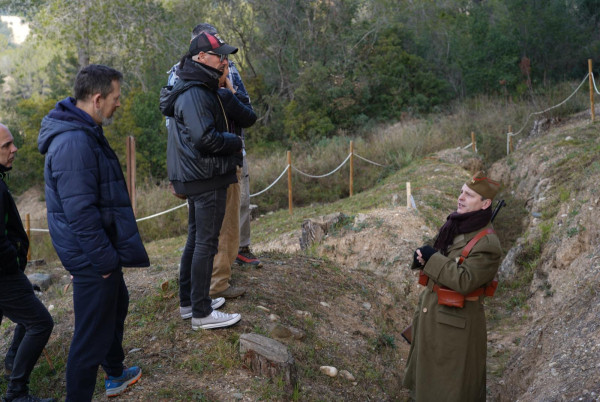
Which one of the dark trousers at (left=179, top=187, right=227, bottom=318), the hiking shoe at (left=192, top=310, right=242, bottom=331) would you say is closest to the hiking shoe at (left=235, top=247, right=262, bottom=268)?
the hiking shoe at (left=192, top=310, right=242, bottom=331)

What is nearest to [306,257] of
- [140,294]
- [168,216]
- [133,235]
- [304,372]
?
[140,294]

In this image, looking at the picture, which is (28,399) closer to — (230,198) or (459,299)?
(230,198)

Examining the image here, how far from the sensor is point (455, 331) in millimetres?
3896

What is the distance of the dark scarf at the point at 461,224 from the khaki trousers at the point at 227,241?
1.53 metres

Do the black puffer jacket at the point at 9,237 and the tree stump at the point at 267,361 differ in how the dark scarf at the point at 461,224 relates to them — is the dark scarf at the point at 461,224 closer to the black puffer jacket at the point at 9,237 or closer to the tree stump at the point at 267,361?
the tree stump at the point at 267,361

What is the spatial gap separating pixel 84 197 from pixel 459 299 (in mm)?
2365

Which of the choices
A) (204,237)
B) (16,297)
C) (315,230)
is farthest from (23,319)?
(315,230)

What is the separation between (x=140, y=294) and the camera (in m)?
5.33

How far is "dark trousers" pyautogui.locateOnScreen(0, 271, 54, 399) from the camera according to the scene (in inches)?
142

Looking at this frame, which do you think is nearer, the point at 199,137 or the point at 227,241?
the point at 199,137

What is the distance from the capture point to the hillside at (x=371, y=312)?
13.4 ft

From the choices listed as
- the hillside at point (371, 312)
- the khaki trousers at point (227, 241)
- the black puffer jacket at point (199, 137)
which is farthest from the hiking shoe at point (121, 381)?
the black puffer jacket at point (199, 137)

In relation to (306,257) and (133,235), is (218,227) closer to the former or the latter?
(133,235)

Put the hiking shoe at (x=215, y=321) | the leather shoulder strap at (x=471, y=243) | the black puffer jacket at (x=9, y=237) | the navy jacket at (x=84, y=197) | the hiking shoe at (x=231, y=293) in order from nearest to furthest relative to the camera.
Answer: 1. the navy jacket at (x=84, y=197)
2. the black puffer jacket at (x=9, y=237)
3. the leather shoulder strap at (x=471, y=243)
4. the hiking shoe at (x=215, y=321)
5. the hiking shoe at (x=231, y=293)
